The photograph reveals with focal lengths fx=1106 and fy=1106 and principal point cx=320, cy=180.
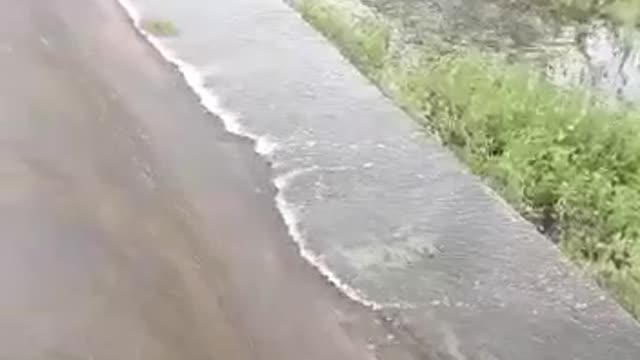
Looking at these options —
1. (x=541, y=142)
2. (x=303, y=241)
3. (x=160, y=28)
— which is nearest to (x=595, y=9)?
(x=541, y=142)

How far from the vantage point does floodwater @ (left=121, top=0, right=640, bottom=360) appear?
20.3 ft

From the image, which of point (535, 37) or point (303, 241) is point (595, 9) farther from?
point (303, 241)

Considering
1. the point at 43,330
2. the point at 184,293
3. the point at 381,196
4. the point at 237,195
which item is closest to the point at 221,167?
the point at 237,195

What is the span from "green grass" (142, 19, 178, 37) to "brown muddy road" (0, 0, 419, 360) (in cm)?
69

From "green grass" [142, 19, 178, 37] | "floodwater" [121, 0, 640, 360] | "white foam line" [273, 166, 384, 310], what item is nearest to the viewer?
"floodwater" [121, 0, 640, 360]

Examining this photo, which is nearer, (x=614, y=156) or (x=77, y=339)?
(x=77, y=339)

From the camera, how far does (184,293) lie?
20.4 feet

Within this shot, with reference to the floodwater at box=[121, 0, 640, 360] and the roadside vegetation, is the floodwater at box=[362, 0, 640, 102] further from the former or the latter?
the floodwater at box=[121, 0, 640, 360]

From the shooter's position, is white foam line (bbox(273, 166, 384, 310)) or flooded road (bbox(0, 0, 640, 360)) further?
white foam line (bbox(273, 166, 384, 310))

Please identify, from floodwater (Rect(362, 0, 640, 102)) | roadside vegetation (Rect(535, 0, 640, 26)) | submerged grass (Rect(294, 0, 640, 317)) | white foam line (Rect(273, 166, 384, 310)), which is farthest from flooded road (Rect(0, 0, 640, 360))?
roadside vegetation (Rect(535, 0, 640, 26))

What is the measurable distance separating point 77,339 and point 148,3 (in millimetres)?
5169

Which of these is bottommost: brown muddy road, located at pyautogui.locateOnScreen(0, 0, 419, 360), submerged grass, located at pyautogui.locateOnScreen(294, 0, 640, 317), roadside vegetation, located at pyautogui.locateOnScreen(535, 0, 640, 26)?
brown muddy road, located at pyautogui.locateOnScreen(0, 0, 419, 360)

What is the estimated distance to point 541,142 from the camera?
26.2 ft

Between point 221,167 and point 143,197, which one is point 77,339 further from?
point 221,167
